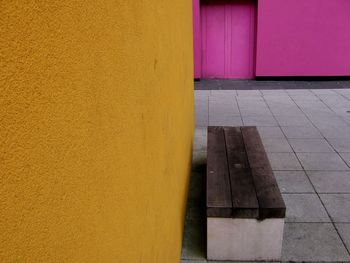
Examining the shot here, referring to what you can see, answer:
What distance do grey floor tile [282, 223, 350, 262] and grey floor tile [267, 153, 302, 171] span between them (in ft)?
4.34

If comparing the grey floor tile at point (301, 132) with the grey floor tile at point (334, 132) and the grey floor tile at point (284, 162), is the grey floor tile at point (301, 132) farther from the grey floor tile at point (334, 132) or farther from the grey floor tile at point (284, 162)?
the grey floor tile at point (284, 162)

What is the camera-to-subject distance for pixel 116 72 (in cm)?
122

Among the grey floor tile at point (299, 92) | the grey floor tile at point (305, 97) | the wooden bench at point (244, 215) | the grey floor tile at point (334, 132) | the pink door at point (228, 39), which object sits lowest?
the grey floor tile at point (334, 132)

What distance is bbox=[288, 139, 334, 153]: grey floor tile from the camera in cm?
546

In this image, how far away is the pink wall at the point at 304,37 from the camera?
973 cm

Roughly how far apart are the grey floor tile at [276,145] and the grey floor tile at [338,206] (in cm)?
142

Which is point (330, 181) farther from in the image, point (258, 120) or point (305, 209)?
point (258, 120)

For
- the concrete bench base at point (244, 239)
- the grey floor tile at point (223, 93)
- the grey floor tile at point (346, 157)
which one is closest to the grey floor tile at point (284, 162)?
the grey floor tile at point (346, 157)

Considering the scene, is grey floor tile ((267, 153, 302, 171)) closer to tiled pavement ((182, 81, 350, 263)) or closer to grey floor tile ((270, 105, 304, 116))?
tiled pavement ((182, 81, 350, 263))

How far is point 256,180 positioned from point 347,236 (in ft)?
3.28

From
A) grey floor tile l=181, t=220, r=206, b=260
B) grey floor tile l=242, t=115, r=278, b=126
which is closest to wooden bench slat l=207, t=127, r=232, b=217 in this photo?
grey floor tile l=181, t=220, r=206, b=260

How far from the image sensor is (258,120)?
23.1 feet

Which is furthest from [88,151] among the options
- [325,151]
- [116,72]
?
[325,151]

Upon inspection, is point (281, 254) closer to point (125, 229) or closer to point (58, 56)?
point (125, 229)
